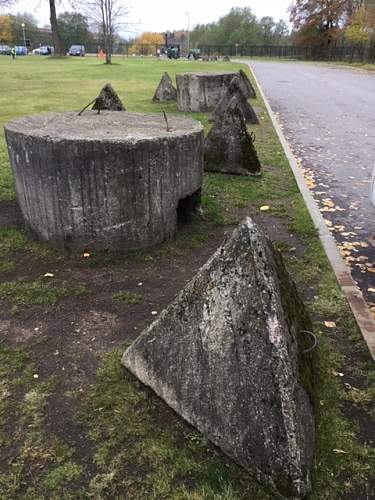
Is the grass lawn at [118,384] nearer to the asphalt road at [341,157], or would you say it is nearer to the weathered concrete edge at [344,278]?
the weathered concrete edge at [344,278]

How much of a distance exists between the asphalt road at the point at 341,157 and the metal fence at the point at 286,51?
37501 mm

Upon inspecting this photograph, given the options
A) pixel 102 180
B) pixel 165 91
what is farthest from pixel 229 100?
pixel 165 91

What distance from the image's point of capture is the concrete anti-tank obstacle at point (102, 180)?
176 inches

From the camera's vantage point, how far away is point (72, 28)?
86312 millimetres

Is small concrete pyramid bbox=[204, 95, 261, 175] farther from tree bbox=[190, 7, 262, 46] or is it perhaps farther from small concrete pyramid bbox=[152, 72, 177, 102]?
tree bbox=[190, 7, 262, 46]

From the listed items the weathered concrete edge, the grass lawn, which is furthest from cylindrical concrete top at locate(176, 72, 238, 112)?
the grass lawn

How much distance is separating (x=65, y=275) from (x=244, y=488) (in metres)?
2.76

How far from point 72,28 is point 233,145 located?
9020 cm

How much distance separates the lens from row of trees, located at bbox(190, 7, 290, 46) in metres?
90.4

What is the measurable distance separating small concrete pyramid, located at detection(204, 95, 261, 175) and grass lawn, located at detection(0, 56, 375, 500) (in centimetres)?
233

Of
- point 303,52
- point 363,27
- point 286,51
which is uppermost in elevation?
point 363,27

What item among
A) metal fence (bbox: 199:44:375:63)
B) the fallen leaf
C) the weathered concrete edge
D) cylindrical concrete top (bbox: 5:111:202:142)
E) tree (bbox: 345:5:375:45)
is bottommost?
the fallen leaf

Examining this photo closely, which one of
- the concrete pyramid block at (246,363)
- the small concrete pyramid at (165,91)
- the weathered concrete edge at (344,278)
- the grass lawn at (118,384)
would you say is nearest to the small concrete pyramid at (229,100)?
the weathered concrete edge at (344,278)

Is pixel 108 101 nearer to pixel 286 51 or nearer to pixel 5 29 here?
pixel 286 51
